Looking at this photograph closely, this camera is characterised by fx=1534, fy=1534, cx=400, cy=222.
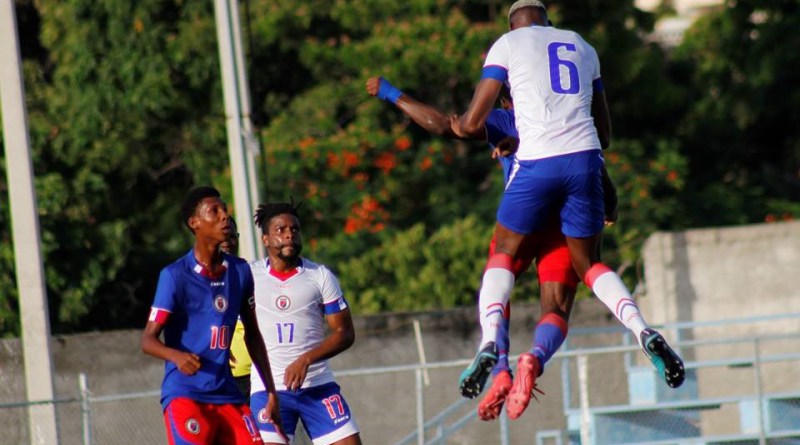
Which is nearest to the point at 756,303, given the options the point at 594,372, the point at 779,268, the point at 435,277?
the point at 779,268

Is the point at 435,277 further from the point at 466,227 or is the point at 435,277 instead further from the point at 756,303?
the point at 756,303

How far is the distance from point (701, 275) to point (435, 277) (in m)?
4.48

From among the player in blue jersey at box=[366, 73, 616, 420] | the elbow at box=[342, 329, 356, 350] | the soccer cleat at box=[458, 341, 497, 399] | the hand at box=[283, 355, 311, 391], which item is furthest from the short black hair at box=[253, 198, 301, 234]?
the soccer cleat at box=[458, 341, 497, 399]

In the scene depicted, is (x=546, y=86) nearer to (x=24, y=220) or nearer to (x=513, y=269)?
(x=513, y=269)

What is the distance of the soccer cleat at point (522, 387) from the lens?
25.0 ft

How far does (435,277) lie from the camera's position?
68.4ft

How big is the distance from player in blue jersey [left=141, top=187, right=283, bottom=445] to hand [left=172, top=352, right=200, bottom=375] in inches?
3.7

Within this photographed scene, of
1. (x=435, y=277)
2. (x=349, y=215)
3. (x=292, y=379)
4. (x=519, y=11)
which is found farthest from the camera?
(x=349, y=215)

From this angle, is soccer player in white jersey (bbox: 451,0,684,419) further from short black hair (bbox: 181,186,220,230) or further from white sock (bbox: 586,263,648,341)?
short black hair (bbox: 181,186,220,230)

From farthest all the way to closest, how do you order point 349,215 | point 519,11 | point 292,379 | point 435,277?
point 349,215, point 435,277, point 292,379, point 519,11

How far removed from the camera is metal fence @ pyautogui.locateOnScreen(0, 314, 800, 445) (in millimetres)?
13773

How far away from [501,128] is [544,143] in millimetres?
486

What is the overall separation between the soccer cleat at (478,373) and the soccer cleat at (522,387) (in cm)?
15

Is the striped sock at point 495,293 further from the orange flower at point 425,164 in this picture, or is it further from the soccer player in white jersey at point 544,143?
the orange flower at point 425,164
